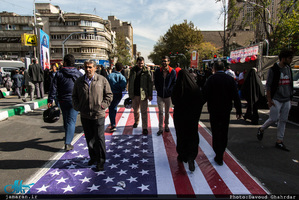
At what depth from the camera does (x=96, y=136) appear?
134 inches

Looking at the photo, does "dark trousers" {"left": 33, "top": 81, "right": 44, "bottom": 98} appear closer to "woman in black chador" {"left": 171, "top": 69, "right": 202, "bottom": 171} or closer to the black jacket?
"woman in black chador" {"left": 171, "top": 69, "right": 202, "bottom": 171}

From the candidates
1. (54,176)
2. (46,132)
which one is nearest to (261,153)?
(54,176)

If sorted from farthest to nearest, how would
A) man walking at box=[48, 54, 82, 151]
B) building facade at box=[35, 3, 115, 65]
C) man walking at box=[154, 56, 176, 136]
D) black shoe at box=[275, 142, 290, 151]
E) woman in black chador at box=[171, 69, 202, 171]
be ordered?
1. building facade at box=[35, 3, 115, 65]
2. man walking at box=[154, 56, 176, 136]
3. black shoe at box=[275, 142, 290, 151]
4. man walking at box=[48, 54, 82, 151]
5. woman in black chador at box=[171, 69, 202, 171]

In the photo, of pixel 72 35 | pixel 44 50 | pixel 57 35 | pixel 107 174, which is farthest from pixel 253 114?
pixel 57 35

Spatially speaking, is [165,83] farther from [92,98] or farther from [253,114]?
[253,114]

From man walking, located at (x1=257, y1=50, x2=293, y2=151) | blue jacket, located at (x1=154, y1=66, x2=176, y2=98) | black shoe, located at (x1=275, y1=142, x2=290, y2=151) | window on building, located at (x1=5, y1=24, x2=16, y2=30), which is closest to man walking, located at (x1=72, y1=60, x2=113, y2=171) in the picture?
blue jacket, located at (x1=154, y1=66, x2=176, y2=98)

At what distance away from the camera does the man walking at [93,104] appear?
337 cm

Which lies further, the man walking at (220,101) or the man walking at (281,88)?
the man walking at (281,88)

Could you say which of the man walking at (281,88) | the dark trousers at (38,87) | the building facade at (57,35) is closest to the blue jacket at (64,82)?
the man walking at (281,88)

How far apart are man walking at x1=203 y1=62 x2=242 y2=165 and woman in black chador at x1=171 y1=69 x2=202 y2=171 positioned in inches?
13.6

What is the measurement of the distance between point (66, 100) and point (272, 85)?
4806 mm

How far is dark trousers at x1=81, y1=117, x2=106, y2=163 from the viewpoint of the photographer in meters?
3.41

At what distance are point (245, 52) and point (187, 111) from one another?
15069mm

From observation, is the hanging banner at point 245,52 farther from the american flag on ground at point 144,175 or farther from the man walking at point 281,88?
the american flag on ground at point 144,175
